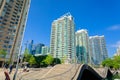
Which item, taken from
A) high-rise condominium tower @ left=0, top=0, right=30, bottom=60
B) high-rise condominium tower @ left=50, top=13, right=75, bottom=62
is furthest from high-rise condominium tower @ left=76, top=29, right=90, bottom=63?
high-rise condominium tower @ left=0, top=0, right=30, bottom=60

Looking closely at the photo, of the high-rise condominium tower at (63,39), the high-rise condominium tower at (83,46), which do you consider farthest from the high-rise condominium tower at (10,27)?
the high-rise condominium tower at (83,46)

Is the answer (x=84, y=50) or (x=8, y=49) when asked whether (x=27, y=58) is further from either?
(x=84, y=50)

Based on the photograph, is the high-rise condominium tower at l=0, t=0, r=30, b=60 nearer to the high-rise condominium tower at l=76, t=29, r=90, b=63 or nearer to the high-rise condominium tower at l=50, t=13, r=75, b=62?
the high-rise condominium tower at l=50, t=13, r=75, b=62

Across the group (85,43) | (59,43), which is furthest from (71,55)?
(85,43)

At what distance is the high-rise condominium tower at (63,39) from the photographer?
15012cm

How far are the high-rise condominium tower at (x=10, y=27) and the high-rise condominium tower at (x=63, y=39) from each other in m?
79.5

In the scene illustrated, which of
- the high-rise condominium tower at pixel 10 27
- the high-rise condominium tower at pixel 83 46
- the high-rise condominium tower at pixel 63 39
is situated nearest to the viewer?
the high-rise condominium tower at pixel 10 27

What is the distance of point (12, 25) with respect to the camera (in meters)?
76.1

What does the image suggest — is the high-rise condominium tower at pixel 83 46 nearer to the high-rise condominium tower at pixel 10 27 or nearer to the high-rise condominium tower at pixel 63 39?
the high-rise condominium tower at pixel 63 39

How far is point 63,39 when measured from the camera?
512 ft

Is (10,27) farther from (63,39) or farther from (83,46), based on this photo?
(83,46)

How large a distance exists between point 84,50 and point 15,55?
133 m

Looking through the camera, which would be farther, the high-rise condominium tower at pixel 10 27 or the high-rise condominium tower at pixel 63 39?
the high-rise condominium tower at pixel 63 39

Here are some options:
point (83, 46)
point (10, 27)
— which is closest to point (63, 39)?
point (83, 46)
